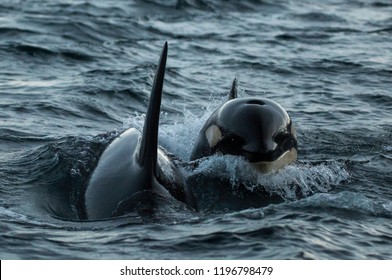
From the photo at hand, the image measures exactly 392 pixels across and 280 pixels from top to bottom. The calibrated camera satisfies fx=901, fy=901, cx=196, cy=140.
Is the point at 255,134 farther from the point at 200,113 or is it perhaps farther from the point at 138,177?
the point at 200,113

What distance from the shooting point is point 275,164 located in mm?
11000

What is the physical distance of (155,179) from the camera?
9.75 metres

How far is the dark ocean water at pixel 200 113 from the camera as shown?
8891mm

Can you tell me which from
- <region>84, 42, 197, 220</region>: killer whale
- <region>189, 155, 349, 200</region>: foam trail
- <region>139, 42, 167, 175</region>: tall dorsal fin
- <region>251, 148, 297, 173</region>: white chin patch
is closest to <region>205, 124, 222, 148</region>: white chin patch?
<region>189, 155, 349, 200</region>: foam trail

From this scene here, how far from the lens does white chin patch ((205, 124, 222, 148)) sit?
451 inches

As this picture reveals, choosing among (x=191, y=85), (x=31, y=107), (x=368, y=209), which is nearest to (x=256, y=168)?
(x=368, y=209)

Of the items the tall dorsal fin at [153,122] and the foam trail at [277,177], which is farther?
the foam trail at [277,177]

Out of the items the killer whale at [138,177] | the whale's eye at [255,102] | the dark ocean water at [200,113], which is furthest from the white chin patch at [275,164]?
the killer whale at [138,177]

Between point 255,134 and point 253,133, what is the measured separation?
3 cm

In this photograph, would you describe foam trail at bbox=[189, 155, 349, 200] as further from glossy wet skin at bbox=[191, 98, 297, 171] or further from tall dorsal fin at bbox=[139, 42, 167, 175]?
tall dorsal fin at bbox=[139, 42, 167, 175]

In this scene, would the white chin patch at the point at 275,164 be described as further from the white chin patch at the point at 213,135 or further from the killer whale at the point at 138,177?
the killer whale at the point at 138,177

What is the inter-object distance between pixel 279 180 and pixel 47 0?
598 inches

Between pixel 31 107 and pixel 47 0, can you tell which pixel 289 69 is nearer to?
pixel 31 107

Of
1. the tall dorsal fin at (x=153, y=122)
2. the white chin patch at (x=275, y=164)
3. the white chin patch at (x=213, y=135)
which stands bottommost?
the white chin patch at (x=275, y=164)
